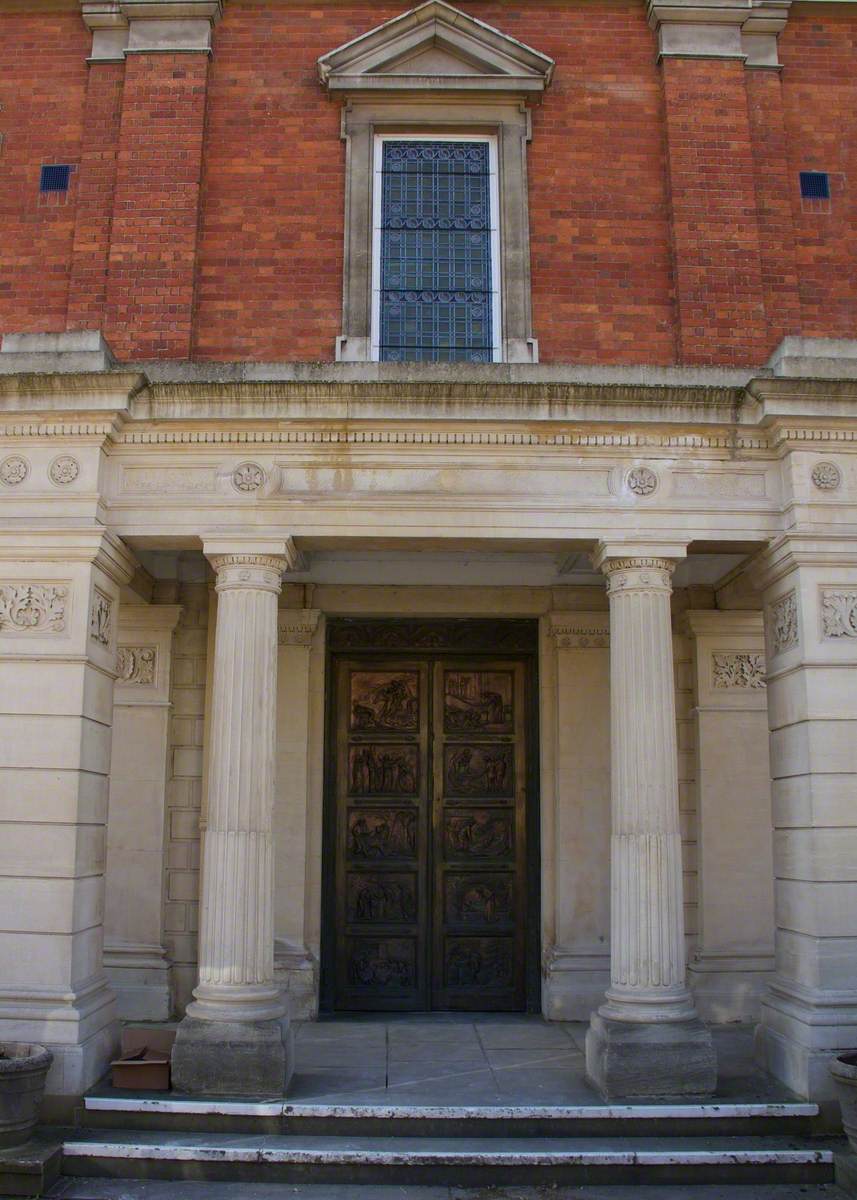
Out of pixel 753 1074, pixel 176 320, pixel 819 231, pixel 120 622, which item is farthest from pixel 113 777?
pixel 819 231

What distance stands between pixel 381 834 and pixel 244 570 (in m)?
3.53

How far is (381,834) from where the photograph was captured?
10.4 meters

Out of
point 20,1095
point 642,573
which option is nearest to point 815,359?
point 642,573

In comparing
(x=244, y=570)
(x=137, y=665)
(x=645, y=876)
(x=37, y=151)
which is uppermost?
(x=37, y=151)

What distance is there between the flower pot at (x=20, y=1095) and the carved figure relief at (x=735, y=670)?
6375 millimetres

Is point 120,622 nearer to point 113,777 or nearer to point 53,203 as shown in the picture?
point 113,777

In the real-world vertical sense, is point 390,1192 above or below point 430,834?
below

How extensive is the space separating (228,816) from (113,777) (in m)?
2.57

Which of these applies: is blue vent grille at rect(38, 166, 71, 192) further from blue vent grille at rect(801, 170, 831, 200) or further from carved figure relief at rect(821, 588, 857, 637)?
carved figure relief at rect(821, 588, 857, 637)

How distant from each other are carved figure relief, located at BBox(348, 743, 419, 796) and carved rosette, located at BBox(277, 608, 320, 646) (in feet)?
3.88

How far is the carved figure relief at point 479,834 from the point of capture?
410 inches

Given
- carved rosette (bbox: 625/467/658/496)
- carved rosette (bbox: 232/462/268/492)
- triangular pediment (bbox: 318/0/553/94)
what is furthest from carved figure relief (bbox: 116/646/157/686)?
triangular pediment (bbox: 318/0/553/94)

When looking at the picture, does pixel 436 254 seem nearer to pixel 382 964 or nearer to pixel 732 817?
pixel 732 817

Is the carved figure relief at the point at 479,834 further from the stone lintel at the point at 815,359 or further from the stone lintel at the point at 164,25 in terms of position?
the stone lintel at the point at 164,25
